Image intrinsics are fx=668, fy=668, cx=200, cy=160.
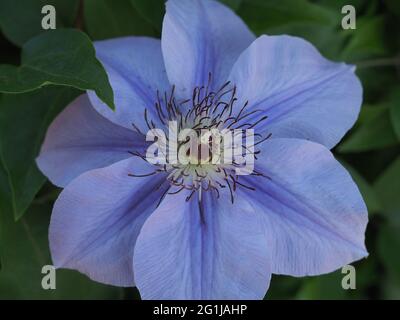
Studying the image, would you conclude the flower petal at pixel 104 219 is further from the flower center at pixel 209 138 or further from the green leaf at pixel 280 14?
the green leaf at pixel 280 14

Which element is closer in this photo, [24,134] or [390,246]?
[24,134]

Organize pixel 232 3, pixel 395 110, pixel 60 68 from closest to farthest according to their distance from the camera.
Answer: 1. pixel 60 68
2. pixel 232 3
3. pixel 395 110

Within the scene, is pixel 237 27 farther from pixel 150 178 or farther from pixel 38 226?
pixel 38 226

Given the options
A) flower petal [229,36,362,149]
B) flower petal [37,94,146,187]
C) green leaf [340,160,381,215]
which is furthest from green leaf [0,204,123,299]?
green leaf [340,160,381,215]

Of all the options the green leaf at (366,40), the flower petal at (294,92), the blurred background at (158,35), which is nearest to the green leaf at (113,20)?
the blurred background at (158,35)

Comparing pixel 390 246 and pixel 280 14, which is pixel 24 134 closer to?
pixel 280 14

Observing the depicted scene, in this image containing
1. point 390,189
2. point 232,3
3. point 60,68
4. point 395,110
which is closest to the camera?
point 60,68

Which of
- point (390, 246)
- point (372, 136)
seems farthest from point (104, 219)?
point (390, 246)
